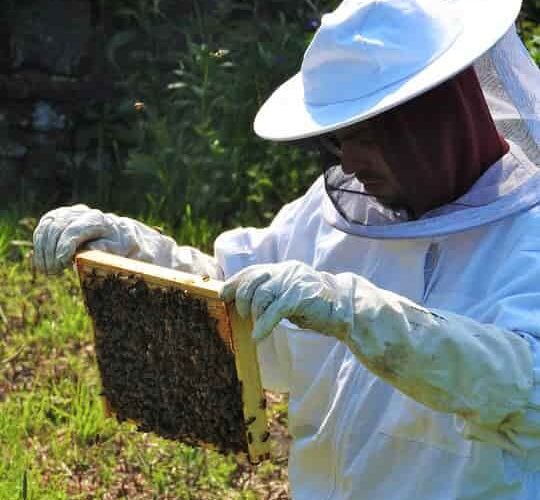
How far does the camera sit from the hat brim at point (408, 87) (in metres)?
2.37

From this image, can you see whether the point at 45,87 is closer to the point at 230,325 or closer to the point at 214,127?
the point at 214,127

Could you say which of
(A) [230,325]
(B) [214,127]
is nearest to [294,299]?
(A) [230,325]

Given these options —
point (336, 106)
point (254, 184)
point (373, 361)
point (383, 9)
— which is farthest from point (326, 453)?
point (254, 184)

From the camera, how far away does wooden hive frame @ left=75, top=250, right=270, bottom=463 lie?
262 centimetres

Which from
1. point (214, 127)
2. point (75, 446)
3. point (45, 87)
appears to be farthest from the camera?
point (45, 87)

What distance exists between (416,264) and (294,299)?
0.56 m

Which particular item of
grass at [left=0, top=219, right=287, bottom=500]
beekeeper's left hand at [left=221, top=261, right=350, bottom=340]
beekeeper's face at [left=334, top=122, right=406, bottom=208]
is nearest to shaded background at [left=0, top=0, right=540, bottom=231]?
grass at [left=0, top=219, right=287, bottom=500]

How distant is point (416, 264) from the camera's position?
8.86 ft

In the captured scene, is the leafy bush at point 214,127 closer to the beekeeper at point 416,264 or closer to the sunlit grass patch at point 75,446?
the sunlit grass patch at point 75,446

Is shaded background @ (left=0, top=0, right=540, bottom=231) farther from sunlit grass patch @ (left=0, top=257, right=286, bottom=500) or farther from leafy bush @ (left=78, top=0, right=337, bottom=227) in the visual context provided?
sunlit grass patch @ (left=0, top=257, right=286, bottom=500)

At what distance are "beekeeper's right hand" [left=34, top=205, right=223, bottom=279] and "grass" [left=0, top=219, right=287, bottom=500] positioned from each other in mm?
924

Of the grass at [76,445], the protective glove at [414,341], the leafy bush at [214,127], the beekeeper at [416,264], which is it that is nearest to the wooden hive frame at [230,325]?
the beekeeper at [416,264]

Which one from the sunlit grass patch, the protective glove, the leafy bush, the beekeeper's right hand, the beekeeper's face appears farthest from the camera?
the leafy bush

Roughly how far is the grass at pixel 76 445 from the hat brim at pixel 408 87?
166 cm
